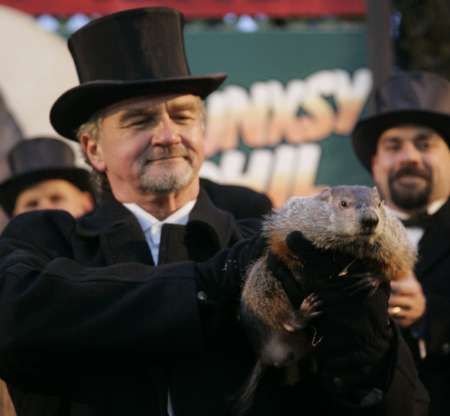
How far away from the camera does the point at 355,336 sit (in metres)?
2.83

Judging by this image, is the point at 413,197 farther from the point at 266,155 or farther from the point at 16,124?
the point at 16,124

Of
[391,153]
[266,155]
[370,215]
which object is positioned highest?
[370,215]

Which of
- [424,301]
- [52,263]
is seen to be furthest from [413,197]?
[52,263]

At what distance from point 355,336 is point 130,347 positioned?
0.68 meters

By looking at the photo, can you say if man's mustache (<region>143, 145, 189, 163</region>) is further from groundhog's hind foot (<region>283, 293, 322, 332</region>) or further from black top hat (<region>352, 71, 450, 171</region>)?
black top hat (<region>352, 71, 450, 171</region>)

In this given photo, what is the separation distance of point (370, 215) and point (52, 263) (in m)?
1.01

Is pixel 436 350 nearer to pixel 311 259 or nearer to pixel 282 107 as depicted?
pixel 311 259

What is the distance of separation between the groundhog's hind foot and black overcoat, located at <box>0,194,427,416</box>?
0.82 ft

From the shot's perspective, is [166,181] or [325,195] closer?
[325,195]

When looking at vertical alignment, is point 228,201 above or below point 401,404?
above

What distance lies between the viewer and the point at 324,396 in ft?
10.4

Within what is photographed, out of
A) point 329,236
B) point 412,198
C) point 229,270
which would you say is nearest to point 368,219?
point 329,236

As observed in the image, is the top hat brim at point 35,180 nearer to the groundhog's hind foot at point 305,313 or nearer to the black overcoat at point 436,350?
the black overcoat at point 436,350

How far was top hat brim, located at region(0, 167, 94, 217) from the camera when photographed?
620cm
